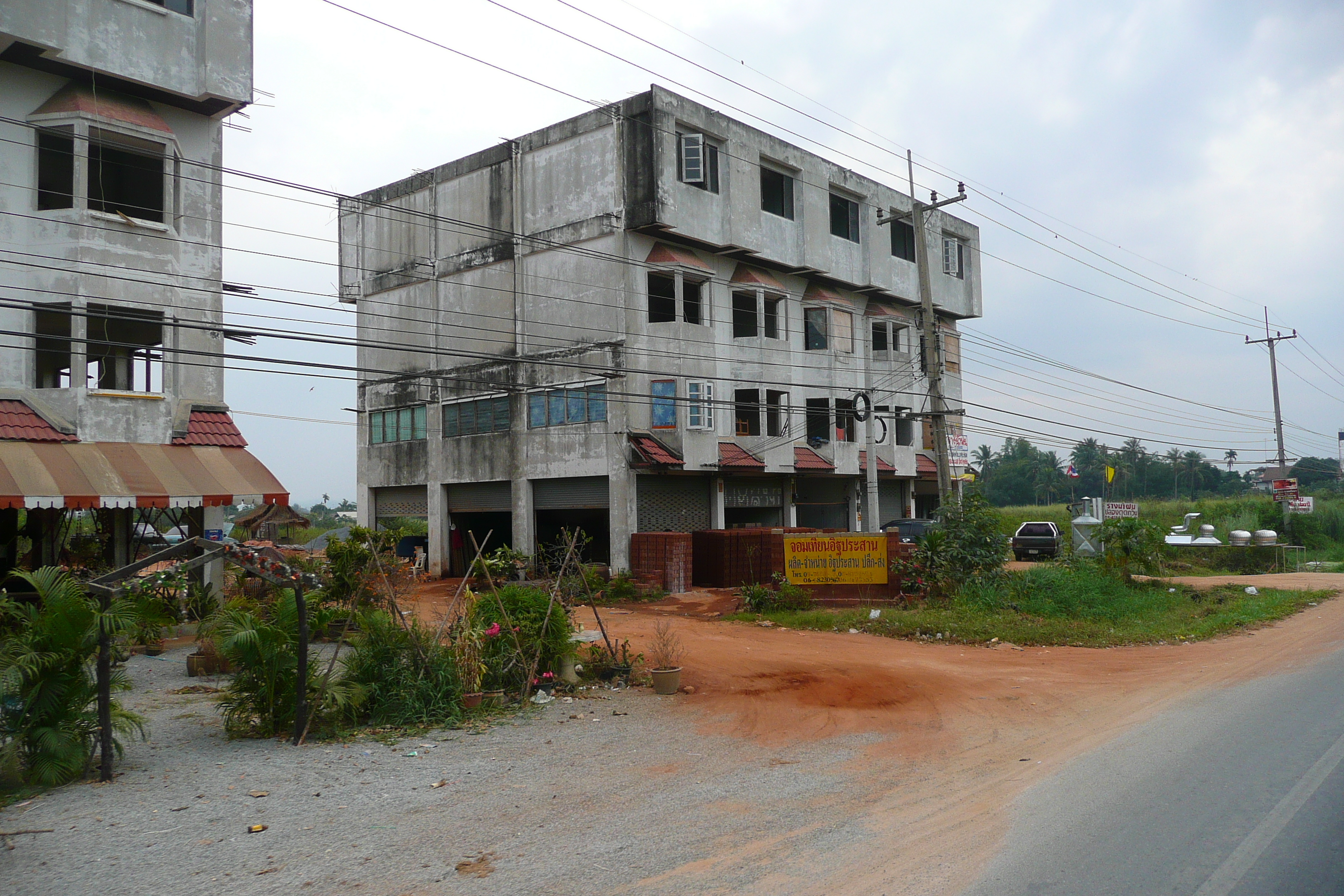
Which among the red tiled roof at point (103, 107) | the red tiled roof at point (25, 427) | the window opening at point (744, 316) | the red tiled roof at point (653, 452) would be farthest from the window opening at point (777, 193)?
the red tiled roof at point (25, 427)

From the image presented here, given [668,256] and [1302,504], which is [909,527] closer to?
[668,256]

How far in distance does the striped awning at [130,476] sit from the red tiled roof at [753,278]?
60.7 feet

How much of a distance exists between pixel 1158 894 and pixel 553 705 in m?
8.12

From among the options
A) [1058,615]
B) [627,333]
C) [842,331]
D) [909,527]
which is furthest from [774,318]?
[1058,615]

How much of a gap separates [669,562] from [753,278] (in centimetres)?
1137

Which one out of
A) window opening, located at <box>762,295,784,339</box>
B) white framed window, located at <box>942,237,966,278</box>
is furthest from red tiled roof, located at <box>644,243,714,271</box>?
white framed window, located at <box>942,237,966,278</box>

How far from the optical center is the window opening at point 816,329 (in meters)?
36.6

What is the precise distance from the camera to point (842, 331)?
1471 inches

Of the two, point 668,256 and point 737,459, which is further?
point 737,459

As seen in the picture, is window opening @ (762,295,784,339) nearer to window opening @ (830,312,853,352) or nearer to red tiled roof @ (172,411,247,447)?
window opening @ (830,312,853,352)

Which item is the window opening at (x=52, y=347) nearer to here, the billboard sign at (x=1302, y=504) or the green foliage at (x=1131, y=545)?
the green foliage at (x=1131, y=545)

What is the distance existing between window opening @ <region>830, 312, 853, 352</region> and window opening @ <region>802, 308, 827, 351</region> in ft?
0.93

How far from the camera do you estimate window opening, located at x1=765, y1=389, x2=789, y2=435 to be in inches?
1325

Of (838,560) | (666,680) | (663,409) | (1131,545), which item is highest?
(663,409)
